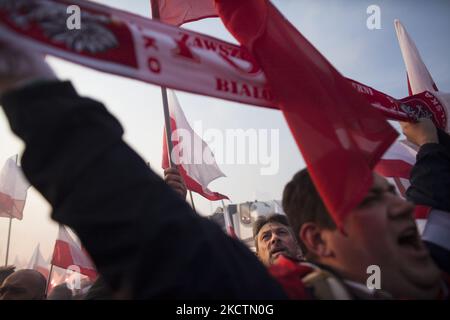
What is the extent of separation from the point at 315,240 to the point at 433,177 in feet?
3.32

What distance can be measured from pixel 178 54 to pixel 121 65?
283 mm

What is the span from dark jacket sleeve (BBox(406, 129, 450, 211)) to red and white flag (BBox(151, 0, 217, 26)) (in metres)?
1.87

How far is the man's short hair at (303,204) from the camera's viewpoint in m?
1.40

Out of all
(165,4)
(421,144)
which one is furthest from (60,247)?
(421,144)

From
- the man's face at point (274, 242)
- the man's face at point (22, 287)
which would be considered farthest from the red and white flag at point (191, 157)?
the man's face at point (22, 287)

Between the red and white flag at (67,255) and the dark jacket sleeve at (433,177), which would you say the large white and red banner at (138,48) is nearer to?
the dark jacket sleeve at (433,177)

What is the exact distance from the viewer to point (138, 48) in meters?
1.22

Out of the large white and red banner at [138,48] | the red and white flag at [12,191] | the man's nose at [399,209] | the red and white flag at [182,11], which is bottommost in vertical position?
the man's nose at [399,209]

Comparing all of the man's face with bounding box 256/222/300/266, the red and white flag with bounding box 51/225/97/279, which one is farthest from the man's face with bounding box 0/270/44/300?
the red and white flag with bounding box 51/225/97/279

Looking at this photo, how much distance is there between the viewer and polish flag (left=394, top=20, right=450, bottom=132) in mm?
3303

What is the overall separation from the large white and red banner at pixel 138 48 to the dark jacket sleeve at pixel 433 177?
1.06 m
